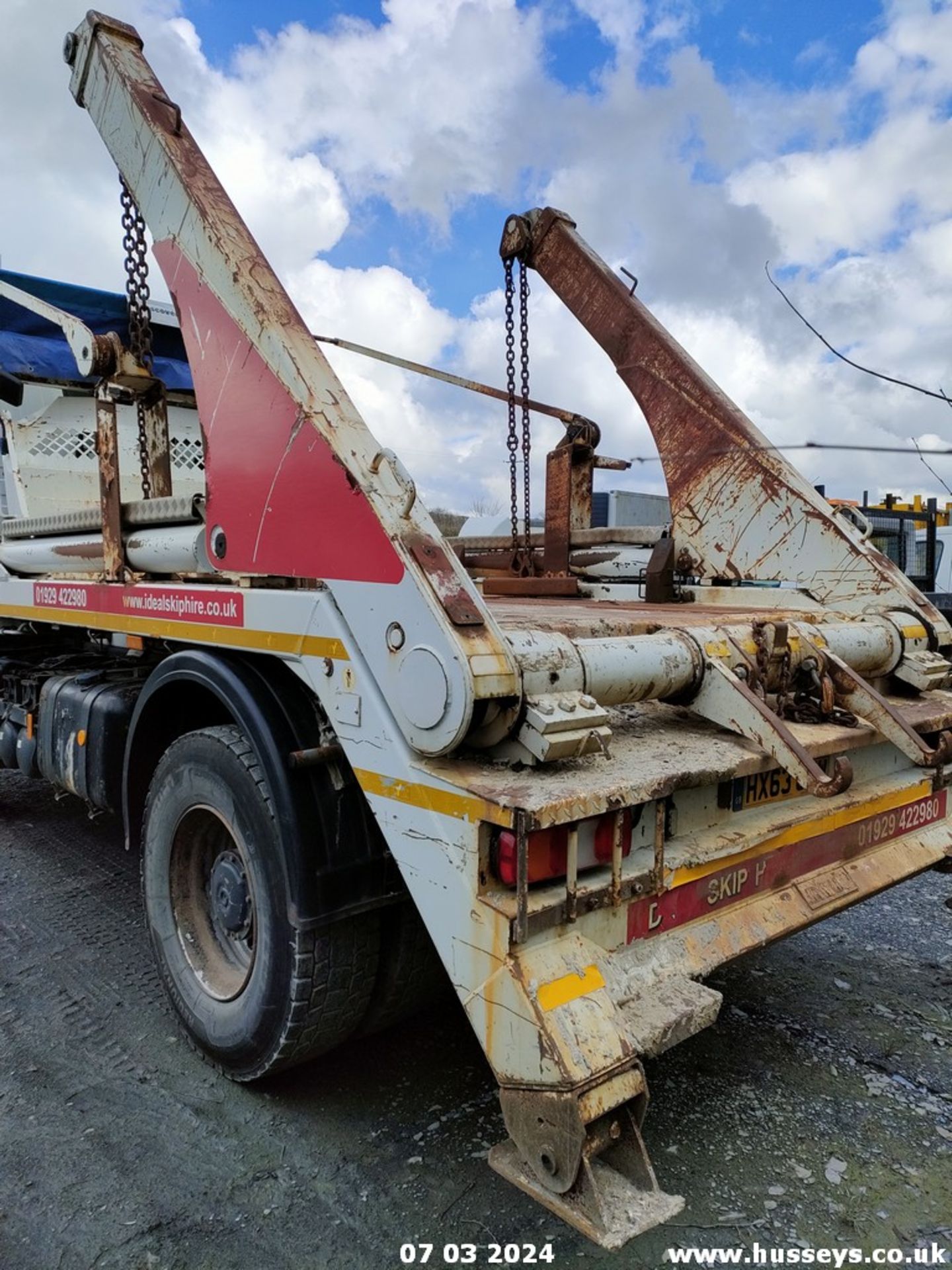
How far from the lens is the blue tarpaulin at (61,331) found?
14.4ft

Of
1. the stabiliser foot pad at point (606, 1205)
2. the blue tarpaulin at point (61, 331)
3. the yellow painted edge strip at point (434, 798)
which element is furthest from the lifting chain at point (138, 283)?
the stabiliser foot pad at point (606, 1205)

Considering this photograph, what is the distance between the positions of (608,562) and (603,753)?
2917 mm

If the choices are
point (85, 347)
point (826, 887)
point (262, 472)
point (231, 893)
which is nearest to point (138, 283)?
point (85, 347)

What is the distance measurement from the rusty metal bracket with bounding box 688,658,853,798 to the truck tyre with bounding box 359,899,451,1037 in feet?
3.16

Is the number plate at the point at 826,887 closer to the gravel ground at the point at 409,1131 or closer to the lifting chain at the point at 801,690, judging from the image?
the lifting chain at the point at 801,690

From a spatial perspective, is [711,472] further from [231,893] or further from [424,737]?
[231,893]

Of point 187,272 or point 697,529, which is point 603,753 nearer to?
point 187,272

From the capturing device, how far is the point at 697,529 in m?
4.01

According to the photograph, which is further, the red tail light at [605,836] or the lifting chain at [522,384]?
the lifting chain at [522,384]

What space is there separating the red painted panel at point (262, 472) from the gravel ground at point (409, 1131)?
4.93ft

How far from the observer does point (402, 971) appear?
238 centimetres

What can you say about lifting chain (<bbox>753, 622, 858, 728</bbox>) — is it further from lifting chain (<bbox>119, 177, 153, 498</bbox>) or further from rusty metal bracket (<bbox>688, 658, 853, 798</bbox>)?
lifting chain (<bbox>119, 177, 153, 498</bbox>)

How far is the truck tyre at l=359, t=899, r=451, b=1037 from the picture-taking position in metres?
2.36

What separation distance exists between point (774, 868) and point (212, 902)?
1683 mm
